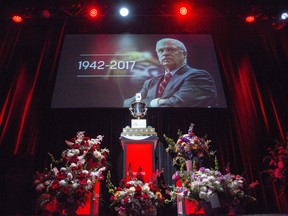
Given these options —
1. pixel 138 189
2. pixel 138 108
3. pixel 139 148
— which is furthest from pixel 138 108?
pixel 138 189

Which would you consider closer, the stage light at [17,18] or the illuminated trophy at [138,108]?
the illuminated trophy at [138,108]

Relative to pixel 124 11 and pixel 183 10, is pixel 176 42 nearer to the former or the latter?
pixel 183 10

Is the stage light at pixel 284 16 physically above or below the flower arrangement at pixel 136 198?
above

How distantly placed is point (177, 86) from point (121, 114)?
119cm

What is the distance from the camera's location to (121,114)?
20.0ft

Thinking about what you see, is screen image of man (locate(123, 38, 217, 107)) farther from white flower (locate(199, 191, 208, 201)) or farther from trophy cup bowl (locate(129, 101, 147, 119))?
white flower (locate(199, 191, 208, 201))

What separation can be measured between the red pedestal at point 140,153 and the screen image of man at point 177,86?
1.01 m

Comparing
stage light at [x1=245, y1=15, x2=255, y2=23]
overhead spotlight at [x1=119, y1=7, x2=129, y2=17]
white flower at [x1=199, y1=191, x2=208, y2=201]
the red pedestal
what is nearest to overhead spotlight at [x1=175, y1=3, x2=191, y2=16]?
overhead spotlight at [x1=119, y1=7, x2=129, y2=17]

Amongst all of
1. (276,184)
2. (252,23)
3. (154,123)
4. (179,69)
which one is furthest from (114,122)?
(252,23)

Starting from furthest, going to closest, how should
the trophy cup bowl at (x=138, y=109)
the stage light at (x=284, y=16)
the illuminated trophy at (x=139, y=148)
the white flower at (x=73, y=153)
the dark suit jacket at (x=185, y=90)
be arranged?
the stage light at (x=284, y=16) → the dark suit jacket at (x=185, y=90) → the trophy cup bowl at (x=138, y=109) → the illuminated trophy at (x=139, y=148) → the white flower at (x=73, y=153)

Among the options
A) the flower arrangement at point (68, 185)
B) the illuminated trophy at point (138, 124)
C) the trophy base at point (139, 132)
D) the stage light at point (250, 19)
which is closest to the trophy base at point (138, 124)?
the illuminated trophy at point (138, 124)

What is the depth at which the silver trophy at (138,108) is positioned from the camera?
218 inches

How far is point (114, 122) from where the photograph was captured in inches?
239

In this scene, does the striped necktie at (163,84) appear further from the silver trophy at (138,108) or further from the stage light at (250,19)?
the stage light at (250,19)
